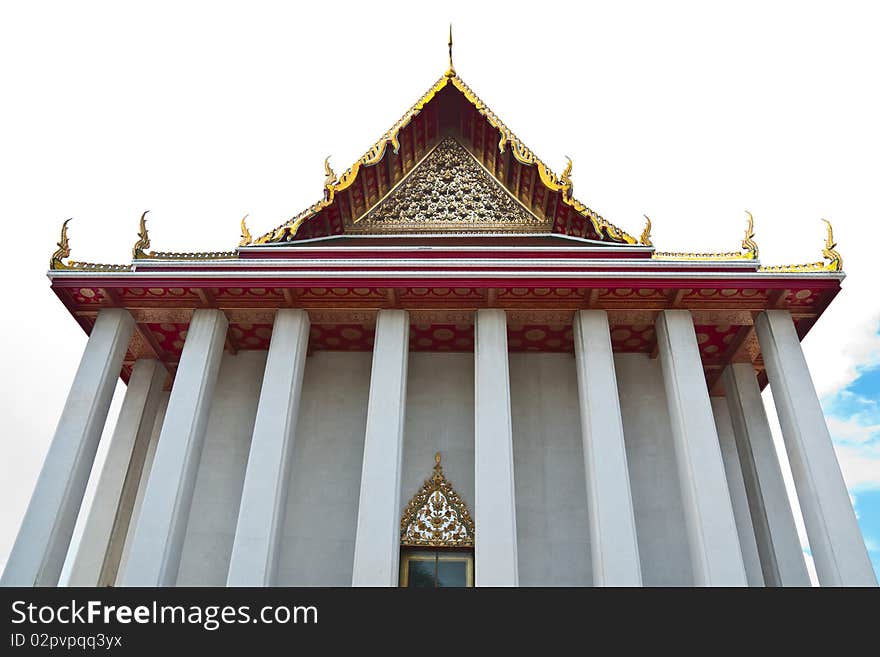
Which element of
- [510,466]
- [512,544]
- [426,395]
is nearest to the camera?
[512,544]

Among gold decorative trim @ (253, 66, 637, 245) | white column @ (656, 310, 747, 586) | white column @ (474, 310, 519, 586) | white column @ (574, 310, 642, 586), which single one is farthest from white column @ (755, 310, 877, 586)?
white column @ (474, 310, 519, 586)

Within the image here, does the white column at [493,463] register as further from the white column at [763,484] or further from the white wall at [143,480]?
the white wall at [143,480]

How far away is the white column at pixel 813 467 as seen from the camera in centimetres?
711

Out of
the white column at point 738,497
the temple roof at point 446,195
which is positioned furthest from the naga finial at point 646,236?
the white column at point 738,497

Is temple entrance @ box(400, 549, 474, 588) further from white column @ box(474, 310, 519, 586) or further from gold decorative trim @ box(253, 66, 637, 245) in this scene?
gold decorative trim @ box(253, 66, 637, 245)

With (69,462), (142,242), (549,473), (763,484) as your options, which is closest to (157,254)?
(142,242)

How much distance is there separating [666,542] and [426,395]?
3386 mm

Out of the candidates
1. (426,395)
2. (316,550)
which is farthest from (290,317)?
(316,550)

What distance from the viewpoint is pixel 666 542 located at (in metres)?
8.67

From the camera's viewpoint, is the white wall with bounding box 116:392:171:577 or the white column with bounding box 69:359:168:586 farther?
the white wall with bounding box 116:392:171:577

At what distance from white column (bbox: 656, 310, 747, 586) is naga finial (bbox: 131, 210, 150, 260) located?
6277 millimetres

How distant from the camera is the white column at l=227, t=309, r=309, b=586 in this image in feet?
23.6

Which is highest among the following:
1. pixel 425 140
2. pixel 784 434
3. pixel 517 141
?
pixel 425 140
